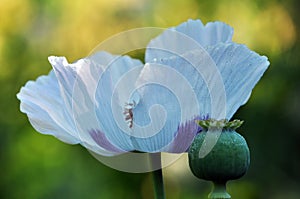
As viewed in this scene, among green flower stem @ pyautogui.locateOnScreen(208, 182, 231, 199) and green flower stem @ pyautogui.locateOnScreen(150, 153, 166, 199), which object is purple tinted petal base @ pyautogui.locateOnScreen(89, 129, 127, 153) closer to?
green flower stem @ pyautogui.locateOnScreen(150, 153, 166, 199)

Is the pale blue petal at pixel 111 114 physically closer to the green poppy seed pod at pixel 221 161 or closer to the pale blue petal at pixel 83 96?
the pale blue petal at pixel 83 96

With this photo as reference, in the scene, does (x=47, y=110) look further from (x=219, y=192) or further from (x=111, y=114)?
(x=219, y=192)

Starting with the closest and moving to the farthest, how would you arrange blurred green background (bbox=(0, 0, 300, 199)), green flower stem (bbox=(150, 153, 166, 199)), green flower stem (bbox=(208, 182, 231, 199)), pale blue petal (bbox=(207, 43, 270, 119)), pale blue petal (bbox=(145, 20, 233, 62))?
green flower stem (bbox=(208, 182, 231, 199)) → green flower stem (bbox=(150, 153, 166, 199)) → pale blue petal (bbox=(207, 43, 270, 119)) → pale blue petal (bbox=(145, 20, 233, 62)) → blurred green background (bbox=(0, 0, 300, 199))

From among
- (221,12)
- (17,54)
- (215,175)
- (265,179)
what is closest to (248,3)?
(221,12)

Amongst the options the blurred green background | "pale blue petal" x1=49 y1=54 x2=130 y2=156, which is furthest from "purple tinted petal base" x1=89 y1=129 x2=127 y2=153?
the blurred green background

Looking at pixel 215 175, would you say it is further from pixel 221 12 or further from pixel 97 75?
pixel 221 12
